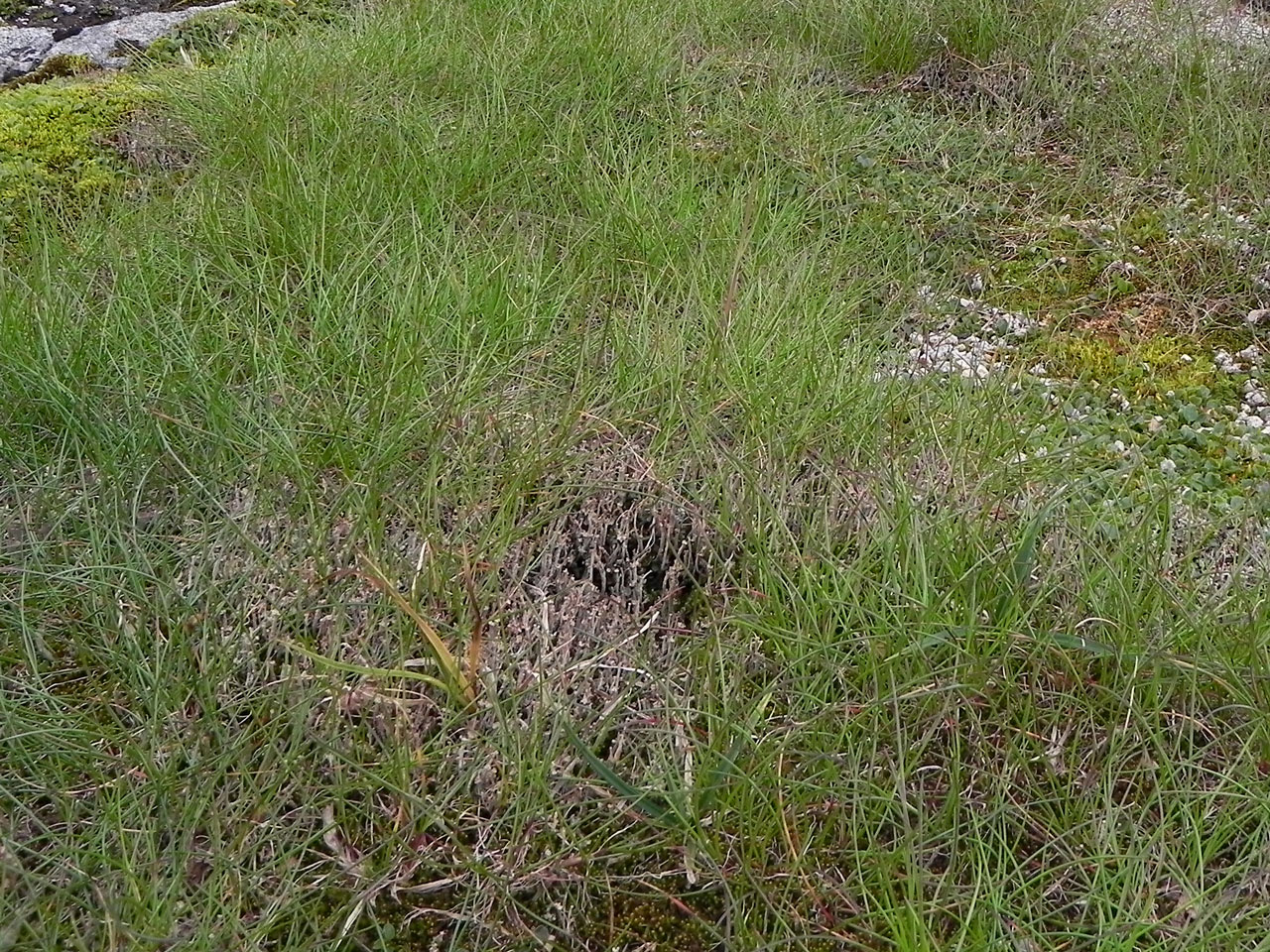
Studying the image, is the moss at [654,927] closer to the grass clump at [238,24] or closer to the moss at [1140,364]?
the moss at [1140,364]

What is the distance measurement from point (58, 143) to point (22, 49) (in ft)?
4.00

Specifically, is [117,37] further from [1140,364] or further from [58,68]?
[1140,364]

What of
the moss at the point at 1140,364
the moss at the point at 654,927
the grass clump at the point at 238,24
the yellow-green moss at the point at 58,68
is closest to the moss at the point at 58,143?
the yellow-green moss at the point at 58,68

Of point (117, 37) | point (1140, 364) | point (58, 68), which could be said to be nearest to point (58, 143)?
point (58, 68)

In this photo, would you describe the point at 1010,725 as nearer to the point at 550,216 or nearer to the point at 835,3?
the point at 550,216


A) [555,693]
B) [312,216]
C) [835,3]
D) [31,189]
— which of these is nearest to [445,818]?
[555,693]

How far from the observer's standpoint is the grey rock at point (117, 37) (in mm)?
4023

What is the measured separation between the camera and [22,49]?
407cm

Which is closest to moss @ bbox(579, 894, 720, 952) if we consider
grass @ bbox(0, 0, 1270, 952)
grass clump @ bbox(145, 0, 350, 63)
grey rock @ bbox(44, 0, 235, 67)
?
grass @ bbox(0, 0, 1270, 952)

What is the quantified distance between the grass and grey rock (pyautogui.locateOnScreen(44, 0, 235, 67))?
4.32ft

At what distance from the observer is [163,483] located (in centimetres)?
195

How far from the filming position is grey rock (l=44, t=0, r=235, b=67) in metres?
4.02

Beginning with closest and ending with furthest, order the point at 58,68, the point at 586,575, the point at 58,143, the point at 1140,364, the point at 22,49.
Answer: the point at 586,575, the point at 1140,364, the point at 58,143, the point at 58,68, the point at 22,49

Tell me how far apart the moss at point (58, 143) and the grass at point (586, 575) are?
214 millimetres
